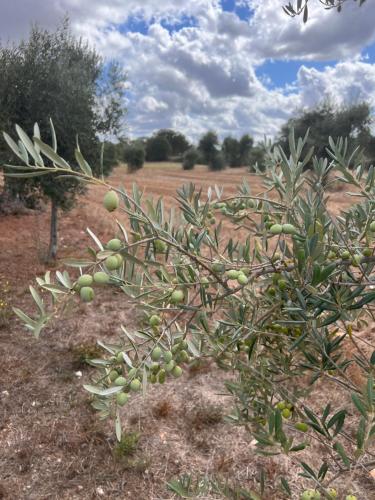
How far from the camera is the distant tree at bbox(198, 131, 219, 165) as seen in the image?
146ft

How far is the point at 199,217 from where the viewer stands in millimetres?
1294

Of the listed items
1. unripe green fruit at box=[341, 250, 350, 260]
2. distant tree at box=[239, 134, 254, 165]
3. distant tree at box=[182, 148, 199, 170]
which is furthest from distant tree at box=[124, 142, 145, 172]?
unripe green fruit at box=[341, 250, 350, 260]

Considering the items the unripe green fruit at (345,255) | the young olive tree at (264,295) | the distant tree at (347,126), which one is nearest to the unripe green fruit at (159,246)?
the young olive tree at (264,295)

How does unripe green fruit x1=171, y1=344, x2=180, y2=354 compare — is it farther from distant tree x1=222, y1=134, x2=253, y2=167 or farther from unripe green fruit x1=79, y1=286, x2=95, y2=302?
distant tree x1=222, y1=134, x2=253, y2=167

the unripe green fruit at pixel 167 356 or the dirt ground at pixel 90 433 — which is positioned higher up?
the unripe green fruit at pixel 167 356

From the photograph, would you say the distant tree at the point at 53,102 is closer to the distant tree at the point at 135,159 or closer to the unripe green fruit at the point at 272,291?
the unripe green fruit at the point at 272,291

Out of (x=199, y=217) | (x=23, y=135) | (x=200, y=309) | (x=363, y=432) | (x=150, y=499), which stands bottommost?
(x=150, y=499)

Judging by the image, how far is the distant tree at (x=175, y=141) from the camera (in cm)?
5584

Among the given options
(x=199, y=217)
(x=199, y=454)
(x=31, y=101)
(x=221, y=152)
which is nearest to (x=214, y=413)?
(x=199, y=454)

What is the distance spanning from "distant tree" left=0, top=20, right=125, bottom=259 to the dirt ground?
2.66 meters

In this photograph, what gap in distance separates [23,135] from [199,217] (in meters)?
0.64

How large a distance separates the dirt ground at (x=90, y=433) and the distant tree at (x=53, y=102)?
8.72 ft

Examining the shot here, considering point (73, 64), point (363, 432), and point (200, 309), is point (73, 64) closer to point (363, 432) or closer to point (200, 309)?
point (200, 309)

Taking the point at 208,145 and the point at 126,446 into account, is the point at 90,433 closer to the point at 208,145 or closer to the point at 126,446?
the point at 126,446
